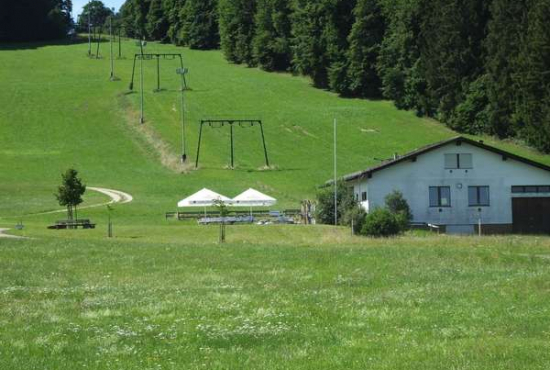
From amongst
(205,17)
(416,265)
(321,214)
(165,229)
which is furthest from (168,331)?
(205,17)

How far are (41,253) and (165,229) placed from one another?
20.4 meters

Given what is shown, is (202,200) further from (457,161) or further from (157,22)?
(157,22)

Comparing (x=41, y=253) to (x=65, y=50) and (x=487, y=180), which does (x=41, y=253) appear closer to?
(x=487, y=180)

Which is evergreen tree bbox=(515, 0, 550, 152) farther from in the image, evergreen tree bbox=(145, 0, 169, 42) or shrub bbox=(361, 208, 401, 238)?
evergreen tree bbox=(145, 0, 169, 42)

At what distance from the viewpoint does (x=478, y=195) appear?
206 feet

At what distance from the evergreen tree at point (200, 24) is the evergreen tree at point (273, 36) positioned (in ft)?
Answer: 87.1

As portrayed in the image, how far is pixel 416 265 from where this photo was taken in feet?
95.6

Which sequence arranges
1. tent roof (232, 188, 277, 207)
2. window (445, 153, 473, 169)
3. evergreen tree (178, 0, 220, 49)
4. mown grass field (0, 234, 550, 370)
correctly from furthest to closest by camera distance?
evergreen tree (178, 0, 220, 49), tent roof (232, 188, 277, 207), window (445, 153, 473, 169), mown grass field (0, 234, 550, 370)

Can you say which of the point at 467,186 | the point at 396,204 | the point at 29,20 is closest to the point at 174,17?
the point at 29,20

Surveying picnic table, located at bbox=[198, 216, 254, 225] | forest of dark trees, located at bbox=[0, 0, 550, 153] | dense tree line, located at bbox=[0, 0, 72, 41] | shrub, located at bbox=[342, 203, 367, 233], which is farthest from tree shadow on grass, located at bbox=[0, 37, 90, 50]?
shrub, located at bbox=[342, 203, 367, 233]

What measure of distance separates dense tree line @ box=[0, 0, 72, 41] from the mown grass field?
512 ft

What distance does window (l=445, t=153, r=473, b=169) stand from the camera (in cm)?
6288

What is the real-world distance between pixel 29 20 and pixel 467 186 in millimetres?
141034

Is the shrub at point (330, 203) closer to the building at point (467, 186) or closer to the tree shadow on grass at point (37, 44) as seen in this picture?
the building at point (467, 186)
